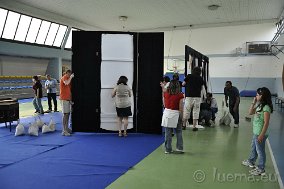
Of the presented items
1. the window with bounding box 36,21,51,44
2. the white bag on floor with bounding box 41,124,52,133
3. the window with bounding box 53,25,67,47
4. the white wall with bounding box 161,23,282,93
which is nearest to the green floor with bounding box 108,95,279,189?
the white bag on floor with bounding box 41,124,52,133

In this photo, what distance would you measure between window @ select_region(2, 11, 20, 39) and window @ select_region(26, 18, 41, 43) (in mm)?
1198

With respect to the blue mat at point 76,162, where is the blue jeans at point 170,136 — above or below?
above

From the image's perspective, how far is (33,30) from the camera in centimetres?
1717

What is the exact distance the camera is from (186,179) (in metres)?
3.85

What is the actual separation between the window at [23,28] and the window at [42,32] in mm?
1119

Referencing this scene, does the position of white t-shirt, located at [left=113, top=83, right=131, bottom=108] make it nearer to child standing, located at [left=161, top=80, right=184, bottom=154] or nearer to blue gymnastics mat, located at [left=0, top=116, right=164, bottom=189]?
blue gymnastics mat, located at [left=0, top=116, right=164, bottom=189]

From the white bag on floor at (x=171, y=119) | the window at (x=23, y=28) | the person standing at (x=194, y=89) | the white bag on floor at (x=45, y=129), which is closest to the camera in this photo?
the white bag on floor at (x=171, y=119)

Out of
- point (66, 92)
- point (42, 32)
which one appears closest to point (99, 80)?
point (66, 92)

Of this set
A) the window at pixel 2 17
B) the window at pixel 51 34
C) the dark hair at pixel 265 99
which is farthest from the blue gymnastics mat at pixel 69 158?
the window at pixel 51 34

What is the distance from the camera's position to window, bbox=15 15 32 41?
634 inches

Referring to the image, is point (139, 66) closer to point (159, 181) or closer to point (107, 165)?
point (107, 165)

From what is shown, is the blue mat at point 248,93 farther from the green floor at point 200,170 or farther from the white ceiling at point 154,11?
the green floor at point 200,170

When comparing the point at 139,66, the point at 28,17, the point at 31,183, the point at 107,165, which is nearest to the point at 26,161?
the point at 31,183

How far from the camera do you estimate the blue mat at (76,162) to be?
12.2 feet
